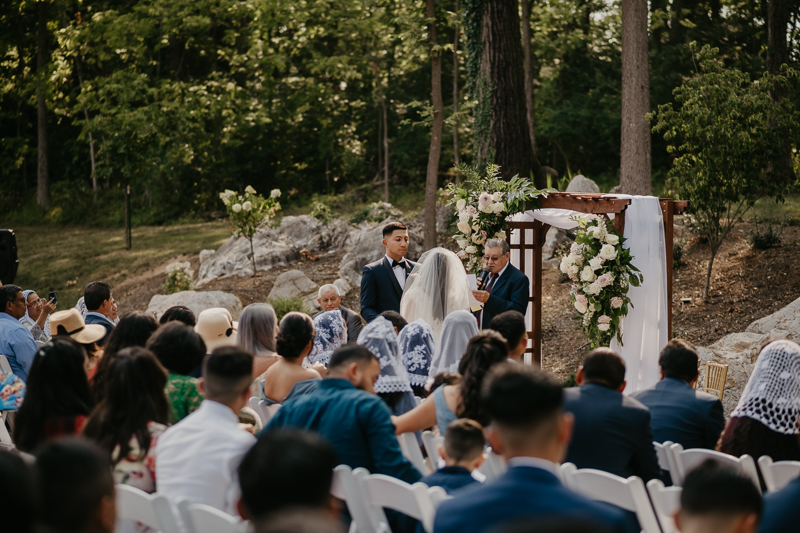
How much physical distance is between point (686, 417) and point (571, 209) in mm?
3793

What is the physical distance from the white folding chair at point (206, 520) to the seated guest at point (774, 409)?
8.96ft

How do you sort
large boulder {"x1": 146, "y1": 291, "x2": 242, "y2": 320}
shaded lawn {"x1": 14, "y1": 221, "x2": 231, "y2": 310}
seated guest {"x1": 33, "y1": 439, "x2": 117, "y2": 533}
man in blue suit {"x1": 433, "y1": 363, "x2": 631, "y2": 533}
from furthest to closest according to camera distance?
shaded lawn {"x1": 14, "y1": 221, "x2": 231, "y2": 310} < large boulder {"x1": 146, "y1": 291, "x2": 242, "y2": 320} < seated guest {"x1": 33, "y1": 439, "x2": 117, "y2": 533} < man in blue suit {"x1": 433, "y1": 363, "x2": 631, "y2": 533}

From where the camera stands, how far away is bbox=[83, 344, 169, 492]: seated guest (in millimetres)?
2992

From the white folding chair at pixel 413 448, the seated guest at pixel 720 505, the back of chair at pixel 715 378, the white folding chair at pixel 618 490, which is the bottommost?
the back of chair at pixel 715 378

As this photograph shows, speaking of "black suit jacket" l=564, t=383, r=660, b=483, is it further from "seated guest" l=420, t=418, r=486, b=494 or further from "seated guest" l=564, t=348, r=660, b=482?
"seated guest" l=420, t=418, r=486, b=494

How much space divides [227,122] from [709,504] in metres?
18.1

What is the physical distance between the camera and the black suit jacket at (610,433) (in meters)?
3.23

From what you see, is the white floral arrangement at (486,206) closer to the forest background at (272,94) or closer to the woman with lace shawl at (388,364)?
the woman with lace shawl at (388,364)

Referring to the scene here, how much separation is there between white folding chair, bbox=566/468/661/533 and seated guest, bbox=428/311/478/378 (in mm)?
1717

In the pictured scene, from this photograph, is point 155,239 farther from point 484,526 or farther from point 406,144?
point 484,526

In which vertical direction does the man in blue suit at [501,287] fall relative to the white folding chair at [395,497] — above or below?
above

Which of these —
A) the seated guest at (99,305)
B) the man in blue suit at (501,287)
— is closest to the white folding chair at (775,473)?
the man in blue suit at (501,287)

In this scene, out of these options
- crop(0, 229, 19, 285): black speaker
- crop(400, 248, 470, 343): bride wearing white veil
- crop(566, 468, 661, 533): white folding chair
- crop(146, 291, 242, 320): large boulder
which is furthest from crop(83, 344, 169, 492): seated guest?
crop(146, 291, 242, 320): large boulder

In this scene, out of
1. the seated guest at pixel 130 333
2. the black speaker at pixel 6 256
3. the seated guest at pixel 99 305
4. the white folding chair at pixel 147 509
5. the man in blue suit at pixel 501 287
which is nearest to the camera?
the white folding chair at pixel 147 509
